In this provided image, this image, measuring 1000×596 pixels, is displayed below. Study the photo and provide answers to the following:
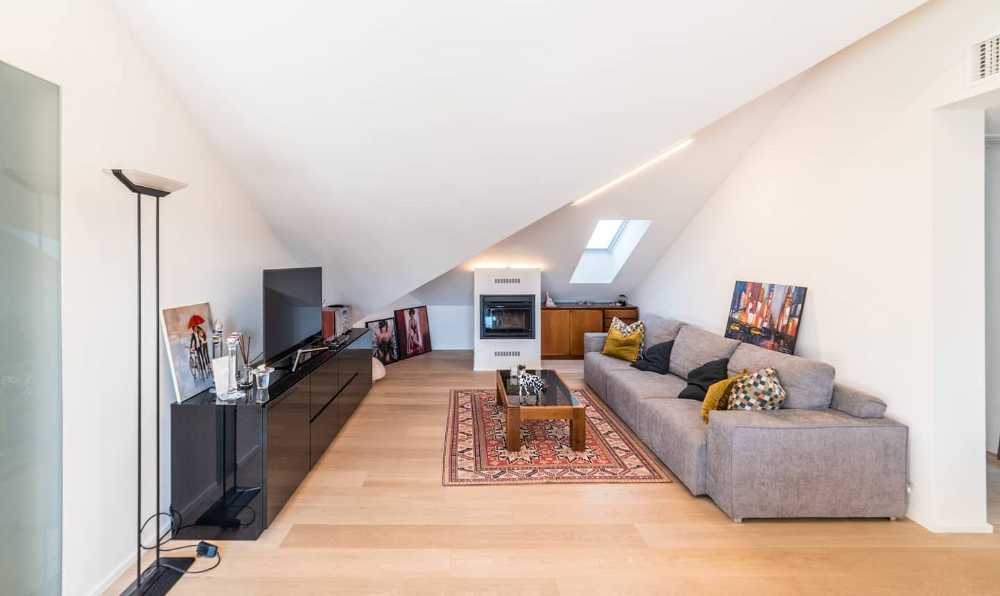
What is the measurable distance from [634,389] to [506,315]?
8.97 feet

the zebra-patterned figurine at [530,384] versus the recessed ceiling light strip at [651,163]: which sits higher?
the recessed ceiling light strip at [651,163]

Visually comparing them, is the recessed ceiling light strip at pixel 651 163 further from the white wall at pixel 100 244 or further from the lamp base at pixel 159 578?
the lamp base at pixel 159 578

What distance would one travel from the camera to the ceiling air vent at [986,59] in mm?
2246

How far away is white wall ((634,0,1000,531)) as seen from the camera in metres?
2.52

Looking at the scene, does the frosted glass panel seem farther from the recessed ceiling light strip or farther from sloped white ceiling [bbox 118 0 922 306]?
the recessed ceiling light strip

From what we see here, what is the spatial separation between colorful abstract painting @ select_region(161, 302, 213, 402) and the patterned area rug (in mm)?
1620

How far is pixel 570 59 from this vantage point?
2.50m

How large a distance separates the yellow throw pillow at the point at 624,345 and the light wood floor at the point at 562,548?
2155 mm

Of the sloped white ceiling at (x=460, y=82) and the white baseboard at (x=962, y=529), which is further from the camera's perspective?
the white baseboard at (x=962, y=529)

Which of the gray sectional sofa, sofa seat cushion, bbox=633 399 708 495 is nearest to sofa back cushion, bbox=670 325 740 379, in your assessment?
sofa seat cushion, bbox=633 399 708 495

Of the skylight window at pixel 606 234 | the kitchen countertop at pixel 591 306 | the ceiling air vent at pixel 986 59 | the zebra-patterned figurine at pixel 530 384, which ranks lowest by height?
the zebra-patterned figurine at pixel 530 384

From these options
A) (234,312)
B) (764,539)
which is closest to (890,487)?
(764,539)

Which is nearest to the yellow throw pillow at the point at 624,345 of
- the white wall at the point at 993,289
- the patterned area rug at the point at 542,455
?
the patterned area rug at the point at 542,455

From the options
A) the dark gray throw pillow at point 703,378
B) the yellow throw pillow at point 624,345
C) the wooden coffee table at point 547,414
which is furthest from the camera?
the yellow throw pillow at point 624,345
